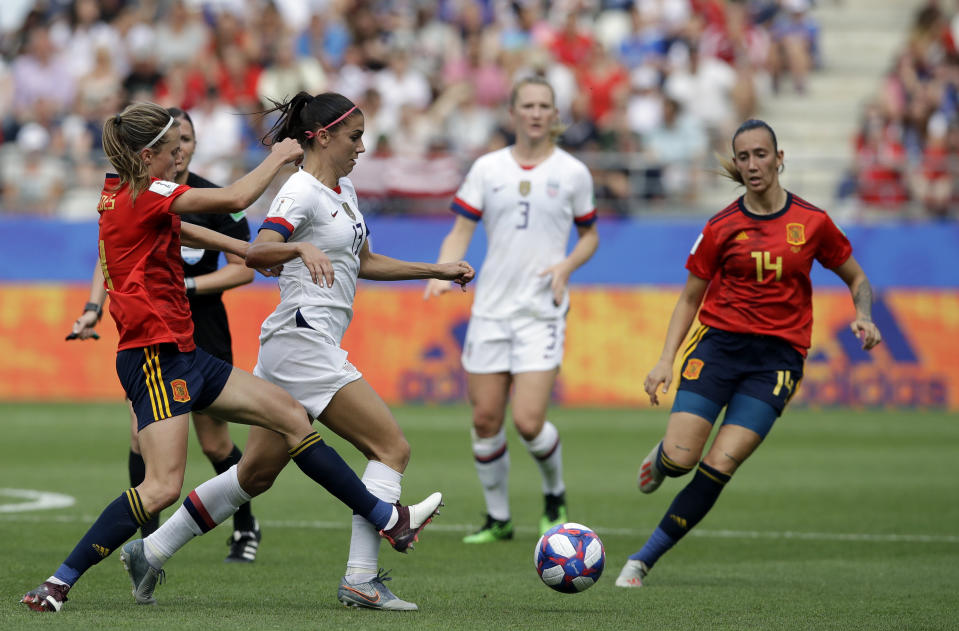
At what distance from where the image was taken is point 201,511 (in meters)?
6.46

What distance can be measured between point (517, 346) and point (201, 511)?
324 centimetres

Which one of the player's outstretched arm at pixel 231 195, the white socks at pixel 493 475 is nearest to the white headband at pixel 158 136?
the player's outstretched arm at pixel 231 195

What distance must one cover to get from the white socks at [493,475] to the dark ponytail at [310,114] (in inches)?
131

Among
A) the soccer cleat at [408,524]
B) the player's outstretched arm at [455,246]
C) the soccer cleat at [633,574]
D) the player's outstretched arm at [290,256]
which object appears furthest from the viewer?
the player's outstretched arm at [455,246]

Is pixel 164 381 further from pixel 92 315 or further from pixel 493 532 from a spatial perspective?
pixel 493 532

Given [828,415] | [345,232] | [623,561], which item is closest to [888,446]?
[828,415]

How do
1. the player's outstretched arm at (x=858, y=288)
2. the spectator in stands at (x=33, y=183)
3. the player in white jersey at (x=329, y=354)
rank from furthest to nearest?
the spectator in stands at (x=33, y=183), the player's outstretched arm at (x=858, y=288), the player in white jersey at (x=329, y=354)

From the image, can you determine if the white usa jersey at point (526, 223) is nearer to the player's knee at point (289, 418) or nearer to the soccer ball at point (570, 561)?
the soccer ball at point (570, 561)

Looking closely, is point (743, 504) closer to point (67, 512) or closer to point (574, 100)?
point (67, 512)

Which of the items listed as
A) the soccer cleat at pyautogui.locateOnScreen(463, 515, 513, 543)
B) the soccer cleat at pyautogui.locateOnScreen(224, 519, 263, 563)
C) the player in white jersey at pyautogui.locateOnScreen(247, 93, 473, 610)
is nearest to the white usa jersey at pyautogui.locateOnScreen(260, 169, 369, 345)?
the player in white jersey at pyautogui.locateOnScreen(247, 93, 473, 610)

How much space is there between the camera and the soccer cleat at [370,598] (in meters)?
6.41

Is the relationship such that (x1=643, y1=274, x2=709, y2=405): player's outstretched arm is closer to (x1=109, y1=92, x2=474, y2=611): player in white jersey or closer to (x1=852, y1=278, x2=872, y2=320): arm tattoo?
(x1=852, y1=278, x2=872, y2=320): arm tattoo

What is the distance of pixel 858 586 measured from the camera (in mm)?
7355

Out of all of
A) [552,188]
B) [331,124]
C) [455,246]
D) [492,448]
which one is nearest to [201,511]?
[331,124]
